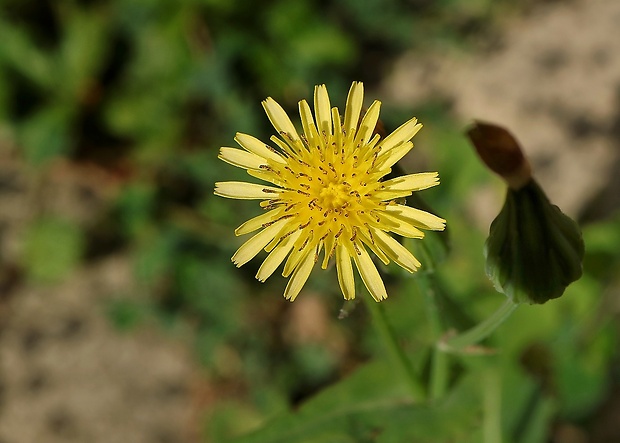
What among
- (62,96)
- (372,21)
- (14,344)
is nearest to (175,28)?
(62,96)

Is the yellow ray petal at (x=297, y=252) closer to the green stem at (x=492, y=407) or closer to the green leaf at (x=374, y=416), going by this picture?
the green leaf at (x=374, y=416)

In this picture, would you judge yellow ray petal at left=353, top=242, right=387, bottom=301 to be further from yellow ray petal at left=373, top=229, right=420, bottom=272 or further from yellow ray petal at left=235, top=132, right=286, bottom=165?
yellow ray petal at left=235, top=132, right=286, bottom=165

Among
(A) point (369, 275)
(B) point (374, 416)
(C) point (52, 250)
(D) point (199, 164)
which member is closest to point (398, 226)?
(A) point (369, 275)

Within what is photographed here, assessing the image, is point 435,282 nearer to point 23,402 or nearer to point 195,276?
point 195,276

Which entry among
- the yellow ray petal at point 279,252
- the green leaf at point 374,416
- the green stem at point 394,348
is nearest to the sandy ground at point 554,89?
the green leaf at point 374,416

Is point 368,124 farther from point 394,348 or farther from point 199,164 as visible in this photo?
point 199,164
